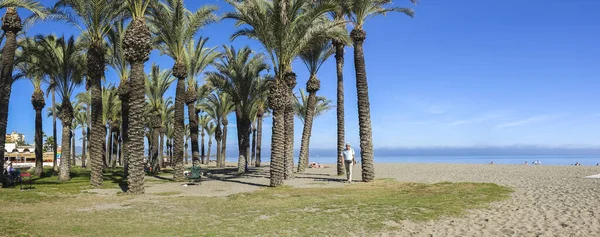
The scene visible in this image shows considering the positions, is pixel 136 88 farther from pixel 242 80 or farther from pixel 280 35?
pixel 242 80

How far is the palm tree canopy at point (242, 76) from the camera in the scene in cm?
2858

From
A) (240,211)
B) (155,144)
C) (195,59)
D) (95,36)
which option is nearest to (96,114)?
(95,36)

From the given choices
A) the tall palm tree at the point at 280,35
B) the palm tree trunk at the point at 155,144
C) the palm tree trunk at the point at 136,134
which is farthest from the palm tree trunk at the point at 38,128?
the tall palm tree at the point at 280,35

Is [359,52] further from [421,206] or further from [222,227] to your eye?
[222,227]

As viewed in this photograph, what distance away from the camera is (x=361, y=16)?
19625 millimetres

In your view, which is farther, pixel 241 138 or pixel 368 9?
pixel 241 138

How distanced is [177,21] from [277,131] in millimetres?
8184

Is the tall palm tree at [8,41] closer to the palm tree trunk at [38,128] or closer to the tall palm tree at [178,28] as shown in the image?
the tall palm tree at [178,28]

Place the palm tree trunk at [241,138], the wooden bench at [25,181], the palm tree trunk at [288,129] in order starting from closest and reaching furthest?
the wooden bench at [25,181] < the palm tree trunk at [288,129] < the palm tree trunk at [241,138]

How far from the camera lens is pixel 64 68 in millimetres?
21750

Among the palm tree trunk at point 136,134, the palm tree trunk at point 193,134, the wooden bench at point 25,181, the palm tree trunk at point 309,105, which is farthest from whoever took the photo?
the palm tree trunk at point 193,134

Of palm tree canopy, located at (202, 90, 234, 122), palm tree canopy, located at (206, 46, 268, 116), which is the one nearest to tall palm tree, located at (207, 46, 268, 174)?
palm tree canopy, located at (206, 46, 268, 116)

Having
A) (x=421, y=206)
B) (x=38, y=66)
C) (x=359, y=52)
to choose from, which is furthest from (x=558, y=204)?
(x=38, y=66)

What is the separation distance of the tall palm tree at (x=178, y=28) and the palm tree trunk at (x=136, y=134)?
188 inches
